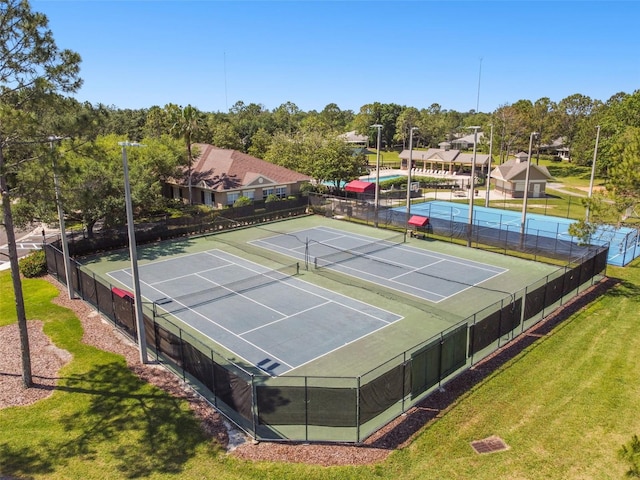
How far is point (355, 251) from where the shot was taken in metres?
A: 32.1

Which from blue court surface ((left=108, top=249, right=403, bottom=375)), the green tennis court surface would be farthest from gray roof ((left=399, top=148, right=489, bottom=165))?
blue court surface ((left=108, top=249, right=403, bottom=375))

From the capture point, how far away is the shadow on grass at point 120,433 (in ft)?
38.7

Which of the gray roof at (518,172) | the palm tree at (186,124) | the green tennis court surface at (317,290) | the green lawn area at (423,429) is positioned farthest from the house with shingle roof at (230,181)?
the green lawn area at (423,429)

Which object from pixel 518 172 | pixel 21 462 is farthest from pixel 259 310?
pixel 518 172

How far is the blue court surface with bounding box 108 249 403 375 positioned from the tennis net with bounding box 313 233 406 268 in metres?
3.47

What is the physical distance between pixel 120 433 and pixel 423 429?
8.41 meters

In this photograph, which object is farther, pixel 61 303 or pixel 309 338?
pixel 61 303

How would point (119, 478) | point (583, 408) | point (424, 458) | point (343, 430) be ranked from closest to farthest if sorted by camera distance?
1. point (119, 478)
2. point (424, 458)
3. point (343, 430)
4. point (583, 408)

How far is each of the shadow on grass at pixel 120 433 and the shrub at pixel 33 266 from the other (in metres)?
13.6

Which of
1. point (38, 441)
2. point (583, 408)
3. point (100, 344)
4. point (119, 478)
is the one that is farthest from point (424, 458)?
point (100, 344)

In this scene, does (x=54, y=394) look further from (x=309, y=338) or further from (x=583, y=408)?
(x=583, y=408)

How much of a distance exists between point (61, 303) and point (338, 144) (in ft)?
120

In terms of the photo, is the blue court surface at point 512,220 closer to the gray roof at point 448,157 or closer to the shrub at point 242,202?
the shrub at point 242,202

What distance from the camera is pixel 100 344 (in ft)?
60.7
